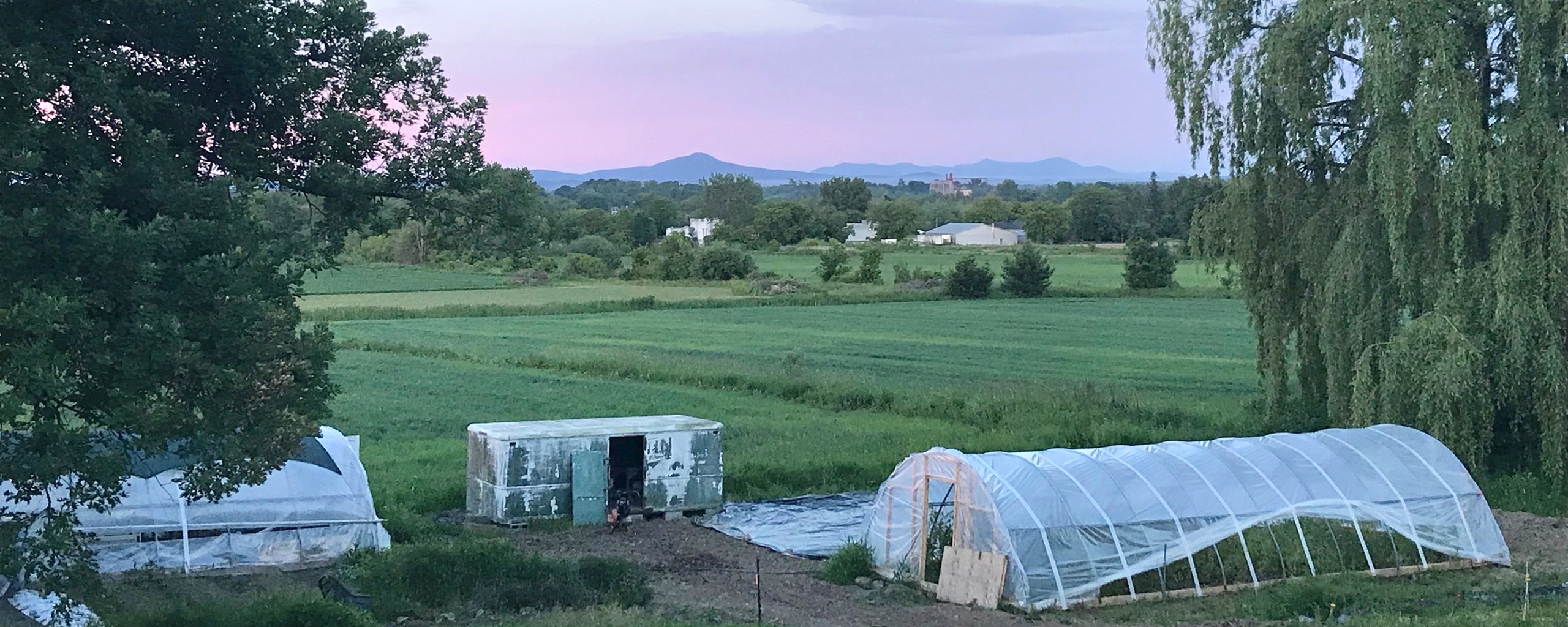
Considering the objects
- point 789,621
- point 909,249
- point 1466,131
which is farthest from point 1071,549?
point 909,249

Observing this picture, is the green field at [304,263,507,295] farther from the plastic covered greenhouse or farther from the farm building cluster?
the plastic covered greenhouse

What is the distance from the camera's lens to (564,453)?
21297 millimetres

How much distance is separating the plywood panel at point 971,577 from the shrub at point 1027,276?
55463 mm

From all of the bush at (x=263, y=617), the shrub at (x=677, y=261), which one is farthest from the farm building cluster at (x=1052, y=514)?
the shrub at (x=677, y=261)

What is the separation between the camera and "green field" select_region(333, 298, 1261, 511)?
2655cm

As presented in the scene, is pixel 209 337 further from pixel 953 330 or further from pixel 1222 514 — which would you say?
pixel 953 330

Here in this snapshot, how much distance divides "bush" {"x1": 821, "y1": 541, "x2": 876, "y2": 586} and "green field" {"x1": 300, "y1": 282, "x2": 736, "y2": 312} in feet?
163

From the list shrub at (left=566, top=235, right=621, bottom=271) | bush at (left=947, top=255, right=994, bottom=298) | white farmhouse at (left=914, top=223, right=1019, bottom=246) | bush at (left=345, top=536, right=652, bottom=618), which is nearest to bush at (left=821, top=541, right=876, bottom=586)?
bush at (left=345, top=536, right=652, bottom=618)

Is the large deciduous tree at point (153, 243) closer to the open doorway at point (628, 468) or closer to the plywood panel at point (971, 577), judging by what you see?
the plywood panel at point (971, 577)

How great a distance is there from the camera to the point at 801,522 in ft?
69.9

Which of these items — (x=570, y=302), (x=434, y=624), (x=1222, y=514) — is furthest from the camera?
(x=570, y=302)

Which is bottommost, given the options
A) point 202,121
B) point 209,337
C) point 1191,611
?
point 1191,611

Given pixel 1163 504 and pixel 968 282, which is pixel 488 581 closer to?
pixel 1163 504

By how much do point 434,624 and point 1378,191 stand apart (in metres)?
16.3
